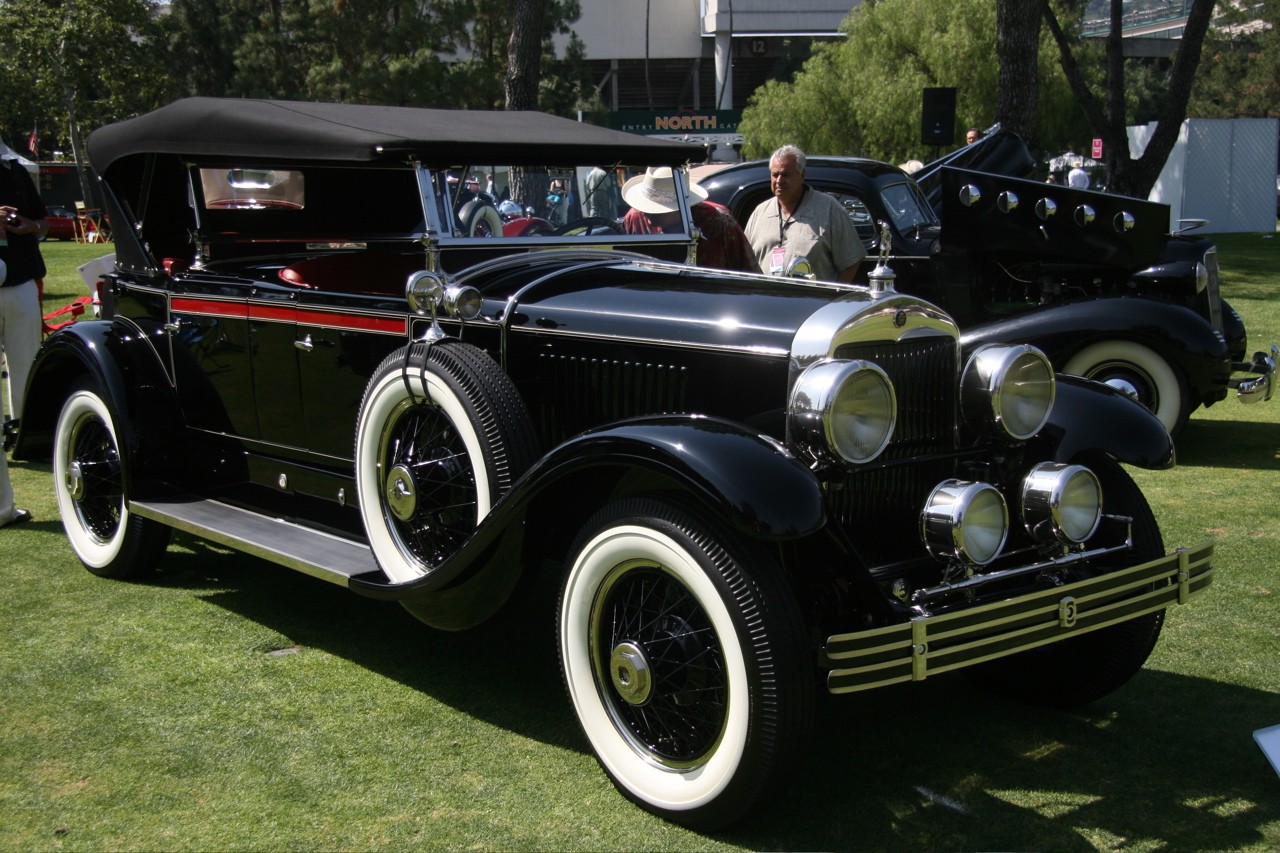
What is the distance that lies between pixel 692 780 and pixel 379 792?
86cm

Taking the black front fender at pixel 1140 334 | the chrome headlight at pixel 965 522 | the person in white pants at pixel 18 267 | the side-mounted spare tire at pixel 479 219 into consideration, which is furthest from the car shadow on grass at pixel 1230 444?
the person in white pants at pixel 18 267

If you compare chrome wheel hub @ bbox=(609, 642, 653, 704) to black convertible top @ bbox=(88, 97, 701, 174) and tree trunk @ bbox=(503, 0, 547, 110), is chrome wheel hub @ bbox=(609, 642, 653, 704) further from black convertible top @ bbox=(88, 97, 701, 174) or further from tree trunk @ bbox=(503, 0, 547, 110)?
tree trunk @ bbox=(503, 0, 547, 110)

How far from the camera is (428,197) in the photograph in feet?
13.9

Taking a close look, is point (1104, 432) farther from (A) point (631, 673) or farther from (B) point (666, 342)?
(A) point (631, 673)

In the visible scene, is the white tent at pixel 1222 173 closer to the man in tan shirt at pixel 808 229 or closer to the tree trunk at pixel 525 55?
the tree trunk at pixel 525 55

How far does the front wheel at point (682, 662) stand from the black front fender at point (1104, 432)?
1268mm

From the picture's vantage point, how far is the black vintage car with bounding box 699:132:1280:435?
23.4 ft

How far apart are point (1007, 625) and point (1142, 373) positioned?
491 cm

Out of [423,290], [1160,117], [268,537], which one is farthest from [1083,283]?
[1160,117]

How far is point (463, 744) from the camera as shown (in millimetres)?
3445

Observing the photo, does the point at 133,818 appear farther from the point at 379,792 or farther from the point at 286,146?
the point at 286,146

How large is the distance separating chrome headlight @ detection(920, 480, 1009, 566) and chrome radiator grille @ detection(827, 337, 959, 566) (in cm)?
26

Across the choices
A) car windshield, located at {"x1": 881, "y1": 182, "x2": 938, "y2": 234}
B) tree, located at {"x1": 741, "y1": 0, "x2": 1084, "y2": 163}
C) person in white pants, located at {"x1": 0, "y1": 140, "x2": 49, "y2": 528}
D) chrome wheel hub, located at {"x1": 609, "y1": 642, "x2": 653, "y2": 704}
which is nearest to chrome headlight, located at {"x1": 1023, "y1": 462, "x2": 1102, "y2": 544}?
chrome wheel hub, located at {"x1": 609, "y1": 642, "x2": 653, "y2": 704}

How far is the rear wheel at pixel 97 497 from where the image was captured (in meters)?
4.87
